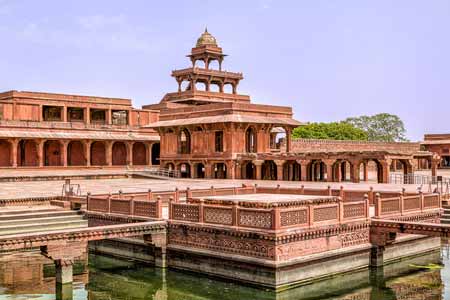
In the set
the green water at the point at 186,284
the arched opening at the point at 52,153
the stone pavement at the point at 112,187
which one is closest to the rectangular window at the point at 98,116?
the arched opening at the point at 52,153

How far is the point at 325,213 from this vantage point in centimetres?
1416

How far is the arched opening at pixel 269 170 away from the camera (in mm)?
38031

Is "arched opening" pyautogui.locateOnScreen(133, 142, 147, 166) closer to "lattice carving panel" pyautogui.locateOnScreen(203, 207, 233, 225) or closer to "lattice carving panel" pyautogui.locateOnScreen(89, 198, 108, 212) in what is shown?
"lattice carving panel" pyautogui.locateOnScreen(89, 198, 108, 212)

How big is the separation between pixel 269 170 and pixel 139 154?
13060 millimetres

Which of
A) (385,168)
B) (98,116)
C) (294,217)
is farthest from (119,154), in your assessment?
(294,217)

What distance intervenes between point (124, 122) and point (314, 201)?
1333 inches

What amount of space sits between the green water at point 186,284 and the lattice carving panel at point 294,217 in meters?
1.45

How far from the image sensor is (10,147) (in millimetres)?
39469

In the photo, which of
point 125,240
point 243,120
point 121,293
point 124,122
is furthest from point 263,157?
point 121,293

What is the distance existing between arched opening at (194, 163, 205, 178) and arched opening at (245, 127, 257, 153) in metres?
3.60

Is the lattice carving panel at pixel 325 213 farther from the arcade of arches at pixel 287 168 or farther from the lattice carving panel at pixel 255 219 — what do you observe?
the arcade of arches at pixel 287 168

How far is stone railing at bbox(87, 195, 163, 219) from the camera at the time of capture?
1611 centimetres

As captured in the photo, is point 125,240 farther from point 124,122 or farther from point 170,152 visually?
point 124,122

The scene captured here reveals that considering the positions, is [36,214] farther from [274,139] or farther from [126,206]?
[274,139]
